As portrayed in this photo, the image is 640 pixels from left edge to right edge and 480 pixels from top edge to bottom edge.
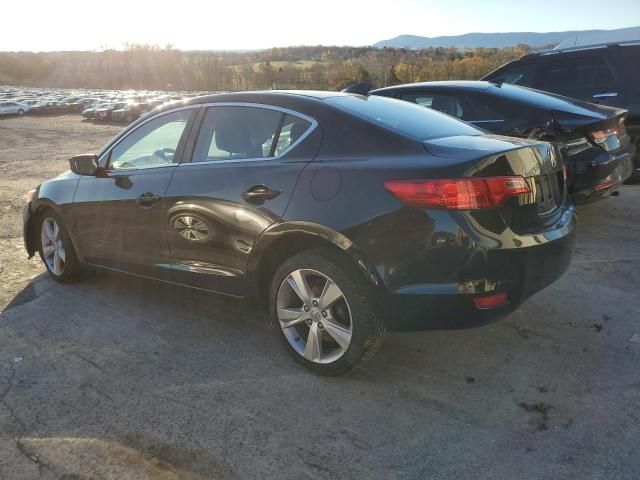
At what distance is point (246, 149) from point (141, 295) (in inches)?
71.8

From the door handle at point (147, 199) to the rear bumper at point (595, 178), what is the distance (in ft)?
12.4

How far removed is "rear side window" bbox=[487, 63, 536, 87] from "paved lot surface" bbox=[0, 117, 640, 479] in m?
4.20

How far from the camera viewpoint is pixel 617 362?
3225 mm

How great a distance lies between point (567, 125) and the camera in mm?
5328

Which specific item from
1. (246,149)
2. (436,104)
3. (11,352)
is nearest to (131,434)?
(11,352)

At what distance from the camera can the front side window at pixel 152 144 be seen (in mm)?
3907

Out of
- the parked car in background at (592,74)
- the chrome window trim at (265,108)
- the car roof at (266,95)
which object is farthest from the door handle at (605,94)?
the chrome window trim at (265,108)

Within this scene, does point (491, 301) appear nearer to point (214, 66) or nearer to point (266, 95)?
point (266, 95)

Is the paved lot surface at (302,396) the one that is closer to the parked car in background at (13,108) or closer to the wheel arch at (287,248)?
the wheel arch at (287,248)

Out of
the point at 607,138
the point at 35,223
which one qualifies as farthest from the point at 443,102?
the point at 35,223

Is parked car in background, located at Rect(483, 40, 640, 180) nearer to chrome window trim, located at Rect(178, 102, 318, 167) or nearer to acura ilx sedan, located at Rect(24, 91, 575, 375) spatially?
acura ilx sedan, located at Rect(24, 91, 575, 375)

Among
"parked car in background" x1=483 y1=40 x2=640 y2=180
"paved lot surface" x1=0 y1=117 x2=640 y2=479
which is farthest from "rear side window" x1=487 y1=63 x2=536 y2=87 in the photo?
"paved lot surface" x1=0 y1=117 x2=640 y2=479

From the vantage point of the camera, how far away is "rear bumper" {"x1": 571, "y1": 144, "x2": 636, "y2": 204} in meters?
5.23

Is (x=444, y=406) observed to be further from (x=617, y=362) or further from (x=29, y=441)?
(x=29, y=441)
